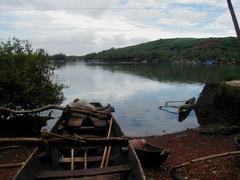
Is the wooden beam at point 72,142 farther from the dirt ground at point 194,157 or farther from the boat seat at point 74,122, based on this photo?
the boat seat at point 74,122

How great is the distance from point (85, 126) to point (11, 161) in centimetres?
346

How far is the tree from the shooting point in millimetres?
19109

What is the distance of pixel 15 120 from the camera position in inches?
819

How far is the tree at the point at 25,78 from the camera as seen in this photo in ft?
62.7

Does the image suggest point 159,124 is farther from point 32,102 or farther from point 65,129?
point 65,129

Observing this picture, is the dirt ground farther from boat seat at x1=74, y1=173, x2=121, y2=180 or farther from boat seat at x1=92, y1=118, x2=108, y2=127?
boat seat at x1=92, y1=118, x2=108, y2=127

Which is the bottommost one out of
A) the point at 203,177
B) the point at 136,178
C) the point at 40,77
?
the point at 203,177

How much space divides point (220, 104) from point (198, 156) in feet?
37.6

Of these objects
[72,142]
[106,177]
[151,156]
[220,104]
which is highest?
[72,142]

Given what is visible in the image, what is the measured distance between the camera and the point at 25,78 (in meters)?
19.5

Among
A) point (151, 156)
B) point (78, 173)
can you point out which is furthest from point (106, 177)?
point (151, 156)

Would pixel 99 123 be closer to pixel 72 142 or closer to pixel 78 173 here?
pixel 72 142

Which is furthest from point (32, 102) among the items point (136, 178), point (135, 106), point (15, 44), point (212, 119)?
point (135, 106)

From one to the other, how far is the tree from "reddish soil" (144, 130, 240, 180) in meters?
6.57
